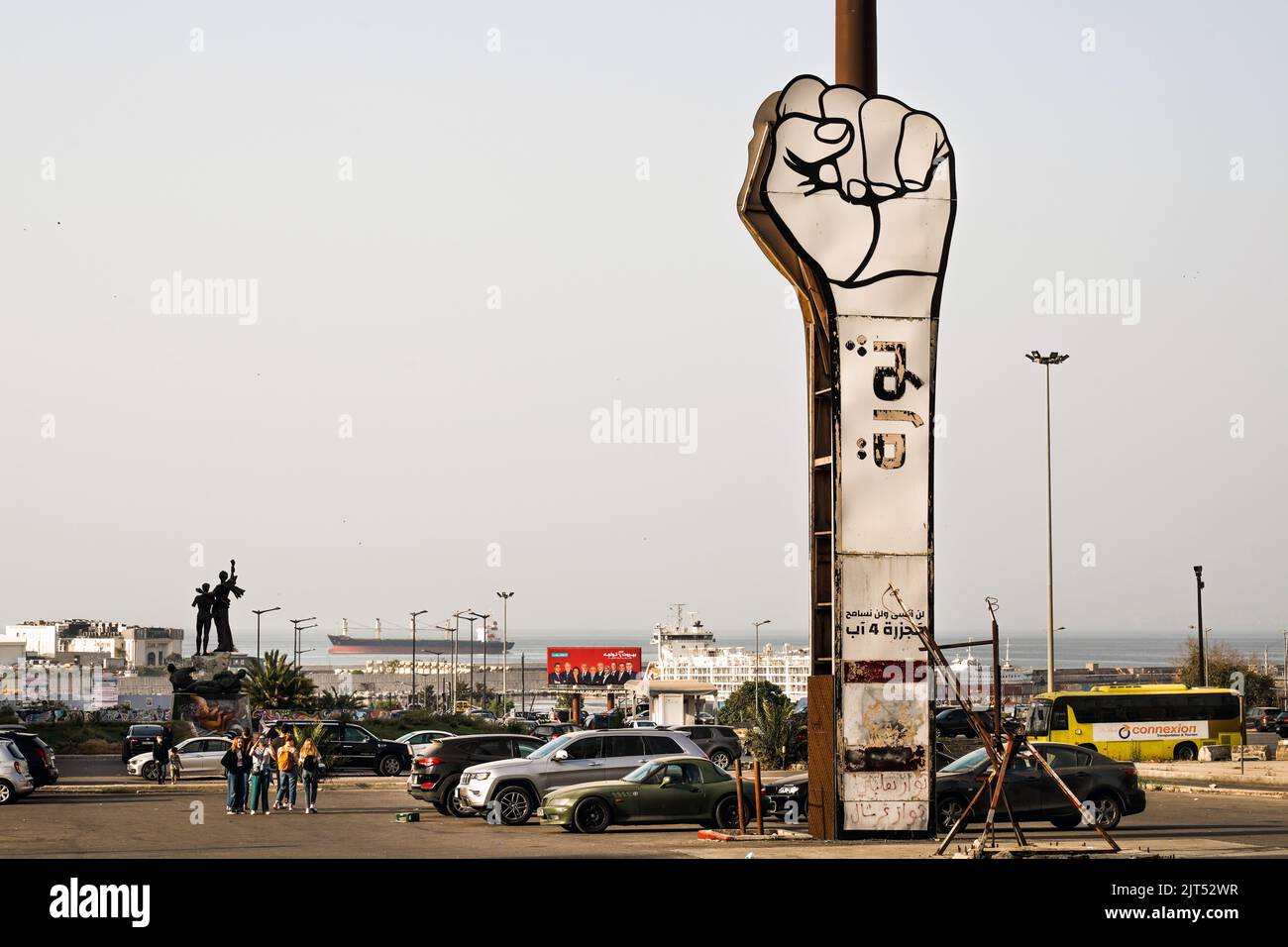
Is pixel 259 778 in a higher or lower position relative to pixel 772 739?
higher

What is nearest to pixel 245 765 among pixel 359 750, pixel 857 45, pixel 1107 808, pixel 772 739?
pixel 359 750

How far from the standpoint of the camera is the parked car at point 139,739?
4647 centimetres

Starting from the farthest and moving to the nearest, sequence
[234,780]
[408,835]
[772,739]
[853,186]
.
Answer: [772,739]
[234,780]
[408,835]
[853,186]

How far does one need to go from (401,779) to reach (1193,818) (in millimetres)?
19155

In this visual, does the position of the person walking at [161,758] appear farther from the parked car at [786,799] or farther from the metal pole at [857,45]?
the metal pole at [857,45]

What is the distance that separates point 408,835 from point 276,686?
35514mm

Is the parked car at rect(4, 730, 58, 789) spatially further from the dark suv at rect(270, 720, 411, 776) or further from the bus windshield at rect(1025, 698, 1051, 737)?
the bus windshield at rect(1025, 698, 1051, 737)

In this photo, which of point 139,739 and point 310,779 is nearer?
point 310,779

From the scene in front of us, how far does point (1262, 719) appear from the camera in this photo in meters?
77.8

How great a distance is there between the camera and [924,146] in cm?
2242

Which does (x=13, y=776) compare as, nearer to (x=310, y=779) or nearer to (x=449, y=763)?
(x=310, y=779)
